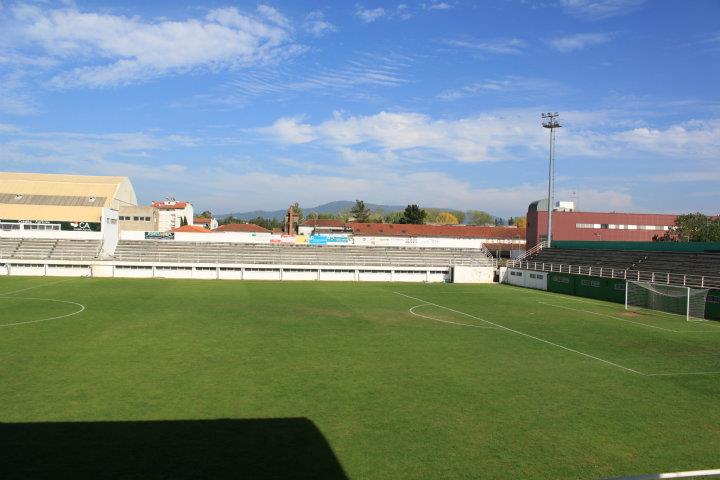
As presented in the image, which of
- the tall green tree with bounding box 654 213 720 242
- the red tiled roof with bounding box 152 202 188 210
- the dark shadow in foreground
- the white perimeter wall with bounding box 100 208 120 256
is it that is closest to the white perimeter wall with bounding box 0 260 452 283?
the white perimeter wall with bounding box 100 208 120 256

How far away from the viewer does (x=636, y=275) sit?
37.6 metres

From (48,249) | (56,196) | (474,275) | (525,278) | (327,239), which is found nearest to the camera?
(525,278)

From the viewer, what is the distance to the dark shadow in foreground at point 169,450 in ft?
29.6

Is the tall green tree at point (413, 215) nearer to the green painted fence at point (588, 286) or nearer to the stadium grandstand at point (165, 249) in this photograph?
the stadium grandstand at point (165, 249)

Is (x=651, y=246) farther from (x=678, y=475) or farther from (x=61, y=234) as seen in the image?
(x=61, y=234)

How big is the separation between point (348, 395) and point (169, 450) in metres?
4.91

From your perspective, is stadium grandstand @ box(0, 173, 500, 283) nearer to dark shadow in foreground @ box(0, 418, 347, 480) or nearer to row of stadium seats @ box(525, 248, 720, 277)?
row of stadium seats @ box(525, 248, 720, 277)

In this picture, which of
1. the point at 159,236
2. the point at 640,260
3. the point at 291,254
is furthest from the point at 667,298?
the point at 159,236

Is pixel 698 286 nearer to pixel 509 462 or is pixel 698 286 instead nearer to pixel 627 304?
pixel 627 304

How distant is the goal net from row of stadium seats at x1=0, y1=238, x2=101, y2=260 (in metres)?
45.5

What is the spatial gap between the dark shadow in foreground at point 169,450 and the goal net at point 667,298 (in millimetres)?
26285

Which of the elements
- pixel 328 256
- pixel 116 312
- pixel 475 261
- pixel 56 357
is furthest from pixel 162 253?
pixel 56 357

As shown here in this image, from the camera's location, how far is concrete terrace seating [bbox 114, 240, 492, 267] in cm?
5244

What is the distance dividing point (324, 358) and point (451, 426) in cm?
675
